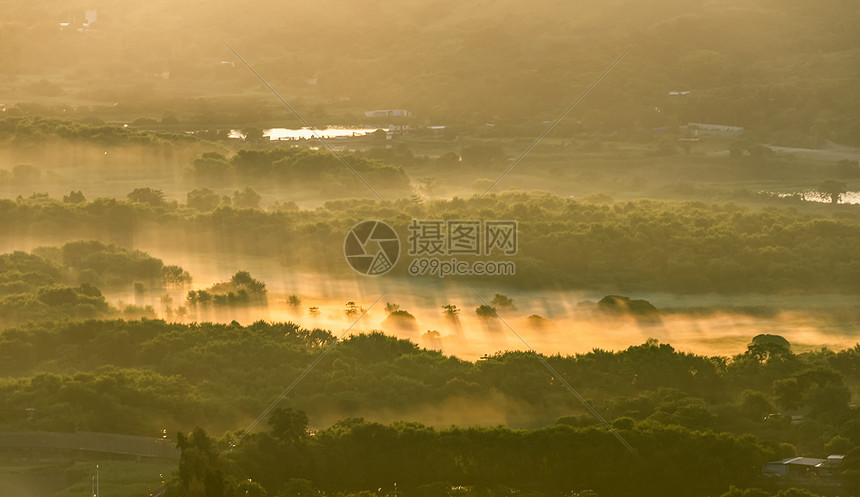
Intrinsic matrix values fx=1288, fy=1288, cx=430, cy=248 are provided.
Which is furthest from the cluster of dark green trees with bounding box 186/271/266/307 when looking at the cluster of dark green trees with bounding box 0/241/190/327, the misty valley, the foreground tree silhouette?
the foreground tree silhouette

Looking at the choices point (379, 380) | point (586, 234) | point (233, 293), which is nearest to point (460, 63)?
point (586, 234)

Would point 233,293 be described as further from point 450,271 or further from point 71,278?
point 450,271

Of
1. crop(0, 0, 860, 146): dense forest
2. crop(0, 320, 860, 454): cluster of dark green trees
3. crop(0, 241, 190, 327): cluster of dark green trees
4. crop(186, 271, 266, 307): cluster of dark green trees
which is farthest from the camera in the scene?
crop(0, 0, 860, 146): dense forest

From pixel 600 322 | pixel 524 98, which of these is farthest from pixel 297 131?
pixel 600 322

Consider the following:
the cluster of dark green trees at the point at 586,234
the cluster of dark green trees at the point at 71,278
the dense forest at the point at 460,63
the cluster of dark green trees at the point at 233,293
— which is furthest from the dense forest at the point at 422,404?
the dense forest at the point at 460,63

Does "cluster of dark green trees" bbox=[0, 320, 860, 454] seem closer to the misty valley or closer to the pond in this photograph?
the misty valley

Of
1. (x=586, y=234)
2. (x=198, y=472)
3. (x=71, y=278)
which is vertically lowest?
(x=198, y=472)
